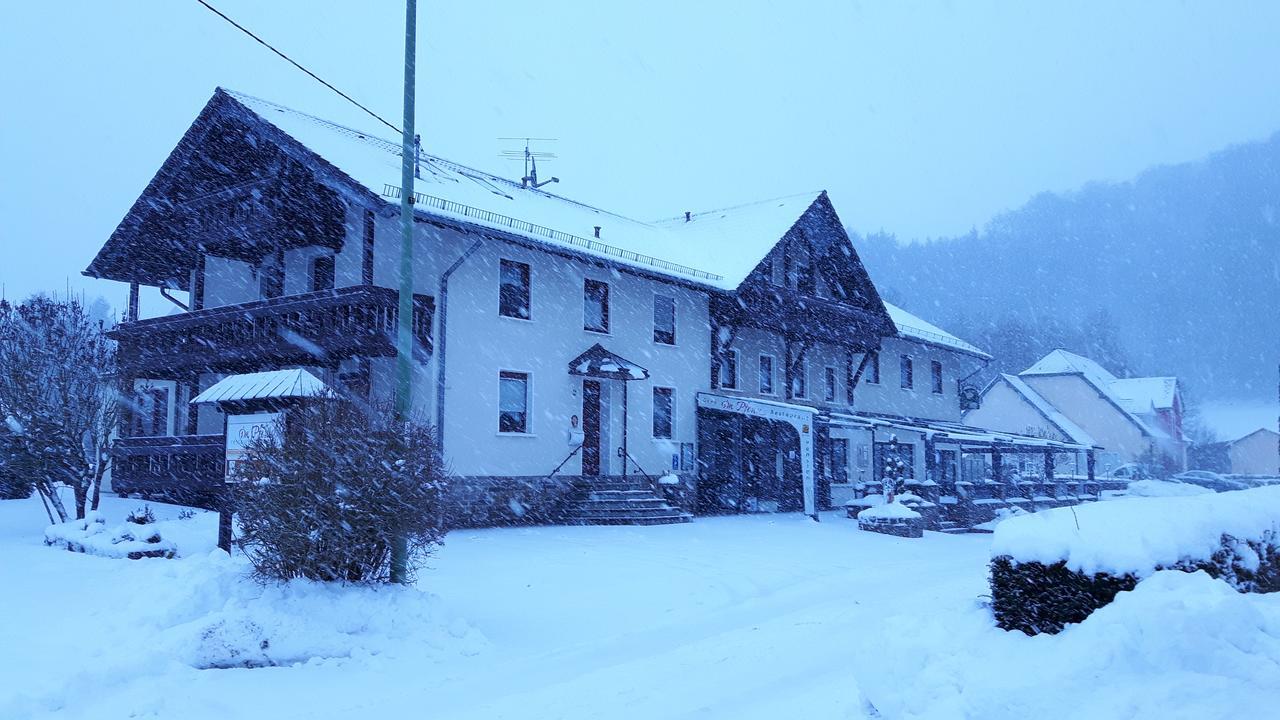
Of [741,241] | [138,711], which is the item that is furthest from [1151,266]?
[138,711]

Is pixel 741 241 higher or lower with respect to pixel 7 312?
higher

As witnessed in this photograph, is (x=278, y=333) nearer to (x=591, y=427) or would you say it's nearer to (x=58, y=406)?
(x=58, y=406)

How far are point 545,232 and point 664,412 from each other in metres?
6.40

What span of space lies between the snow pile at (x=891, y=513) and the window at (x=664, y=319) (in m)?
6.51

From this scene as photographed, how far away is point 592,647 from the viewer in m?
8.55

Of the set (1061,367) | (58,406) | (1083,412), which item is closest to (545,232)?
(58,406)

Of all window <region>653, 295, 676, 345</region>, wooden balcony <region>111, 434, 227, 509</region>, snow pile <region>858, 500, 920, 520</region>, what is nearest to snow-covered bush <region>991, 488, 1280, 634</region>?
wooden balcony <region>111, 434, 227, 509</region>

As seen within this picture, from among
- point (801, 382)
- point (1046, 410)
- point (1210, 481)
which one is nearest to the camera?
point (801, 382)

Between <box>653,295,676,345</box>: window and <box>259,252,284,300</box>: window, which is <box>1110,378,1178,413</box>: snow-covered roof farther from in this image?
<box>259,252,284,300</box>: window

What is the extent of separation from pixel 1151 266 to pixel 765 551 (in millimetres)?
168611

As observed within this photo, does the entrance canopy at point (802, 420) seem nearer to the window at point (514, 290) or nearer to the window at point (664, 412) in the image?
the window at point (664, 412)

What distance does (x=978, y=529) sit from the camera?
23875 mm

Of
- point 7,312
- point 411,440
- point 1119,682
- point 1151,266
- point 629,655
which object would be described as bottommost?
point 629,655

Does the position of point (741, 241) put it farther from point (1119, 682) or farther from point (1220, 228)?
point (1220, 228)
